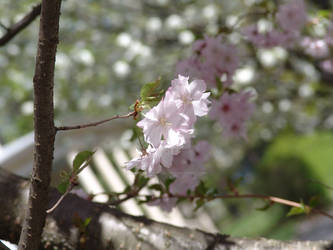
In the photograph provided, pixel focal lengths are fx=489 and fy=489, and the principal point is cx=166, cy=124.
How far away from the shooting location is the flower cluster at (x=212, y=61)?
3.81 ft

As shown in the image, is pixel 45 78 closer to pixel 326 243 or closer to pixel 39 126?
pixel 39 126

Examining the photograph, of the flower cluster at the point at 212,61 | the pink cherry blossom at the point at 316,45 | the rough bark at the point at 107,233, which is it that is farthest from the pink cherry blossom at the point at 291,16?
the rough bark at the point at 107,233

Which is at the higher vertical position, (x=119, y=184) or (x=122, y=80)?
(x=122, y=80)

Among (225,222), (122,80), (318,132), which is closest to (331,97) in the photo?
(122,80)

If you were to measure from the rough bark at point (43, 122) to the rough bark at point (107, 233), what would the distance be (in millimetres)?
143

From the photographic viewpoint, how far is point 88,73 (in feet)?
12.0

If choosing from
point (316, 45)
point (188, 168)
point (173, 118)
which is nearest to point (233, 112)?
point (188, 168)

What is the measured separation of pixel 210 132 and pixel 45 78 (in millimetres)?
4141

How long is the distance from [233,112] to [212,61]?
16cm

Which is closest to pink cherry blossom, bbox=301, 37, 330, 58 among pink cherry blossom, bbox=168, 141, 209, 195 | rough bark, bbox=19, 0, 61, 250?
pink cherry blossom, bbox=168, 141, 209, 195

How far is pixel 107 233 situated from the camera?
802 millimetres

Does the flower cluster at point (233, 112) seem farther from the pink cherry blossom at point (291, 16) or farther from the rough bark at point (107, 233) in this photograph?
the rough bark at point (107, 233)

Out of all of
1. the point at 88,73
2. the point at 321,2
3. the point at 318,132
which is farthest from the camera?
the point at 318,132

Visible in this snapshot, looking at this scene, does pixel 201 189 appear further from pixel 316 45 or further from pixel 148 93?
pixel 316 45
